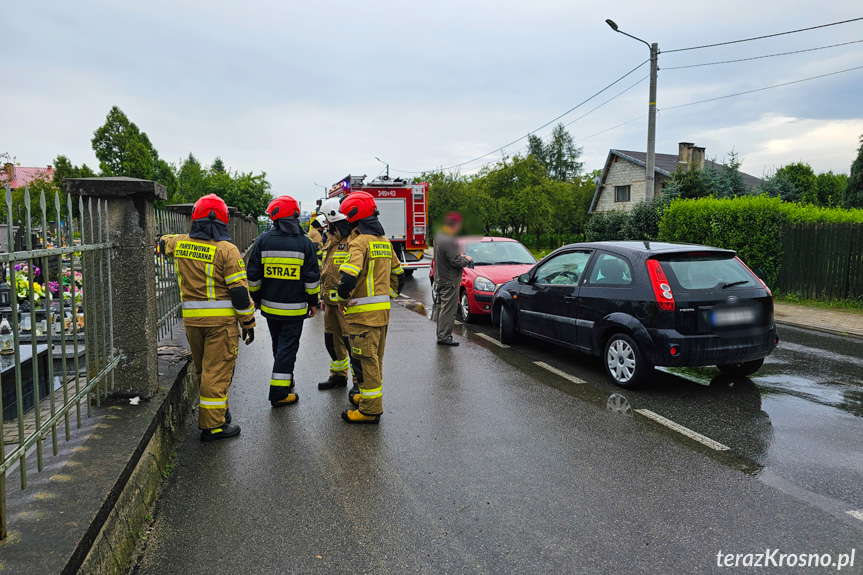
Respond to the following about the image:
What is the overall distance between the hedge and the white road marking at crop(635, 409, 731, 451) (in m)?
10.1

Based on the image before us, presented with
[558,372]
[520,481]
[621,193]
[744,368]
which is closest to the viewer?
[520,481]

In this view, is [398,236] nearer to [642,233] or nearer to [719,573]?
[642,233]

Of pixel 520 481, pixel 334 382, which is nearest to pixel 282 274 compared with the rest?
pixel 334 382

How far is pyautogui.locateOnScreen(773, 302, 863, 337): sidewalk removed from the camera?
974 centimetres

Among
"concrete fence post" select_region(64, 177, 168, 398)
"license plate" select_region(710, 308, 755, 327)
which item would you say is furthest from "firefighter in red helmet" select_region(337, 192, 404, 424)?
"license plate" select_region(710, 308, 755, 327)

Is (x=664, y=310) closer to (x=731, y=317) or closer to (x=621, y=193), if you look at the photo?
(x=731, y=317)

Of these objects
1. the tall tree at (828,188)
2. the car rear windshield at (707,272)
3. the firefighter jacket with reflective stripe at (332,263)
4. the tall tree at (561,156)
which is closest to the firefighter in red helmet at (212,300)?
the firefighter jacket with reflective stripe at (332,263)

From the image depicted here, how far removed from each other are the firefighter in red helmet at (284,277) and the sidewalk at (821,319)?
8.69m

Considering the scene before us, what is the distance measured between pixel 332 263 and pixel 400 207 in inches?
522

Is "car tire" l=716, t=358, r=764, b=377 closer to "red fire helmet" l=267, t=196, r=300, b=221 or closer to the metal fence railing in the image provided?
"red fire helmet" l=267, t=196, r=300, b=221

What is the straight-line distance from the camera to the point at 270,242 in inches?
203

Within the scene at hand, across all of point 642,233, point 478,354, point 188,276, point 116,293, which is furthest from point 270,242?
point 642,233

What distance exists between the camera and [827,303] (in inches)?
495

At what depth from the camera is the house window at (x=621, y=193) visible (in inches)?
1458
